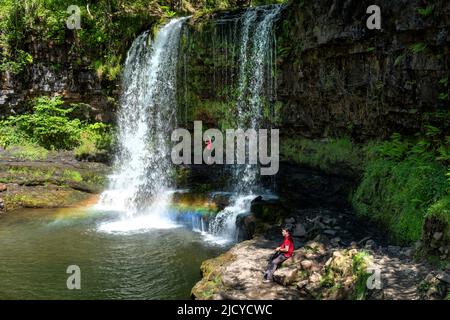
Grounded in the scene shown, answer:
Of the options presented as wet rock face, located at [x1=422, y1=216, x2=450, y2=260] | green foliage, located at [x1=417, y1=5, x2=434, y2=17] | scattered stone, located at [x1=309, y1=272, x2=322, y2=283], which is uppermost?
green foliage, located at [x1=417, y1=5, x2=434, y2=17]

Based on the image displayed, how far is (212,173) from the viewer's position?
745 inches

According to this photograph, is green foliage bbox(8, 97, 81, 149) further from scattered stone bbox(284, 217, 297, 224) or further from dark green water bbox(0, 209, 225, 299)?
scattered stone bbox(284, 217, 297, 224)

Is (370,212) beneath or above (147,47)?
beneath

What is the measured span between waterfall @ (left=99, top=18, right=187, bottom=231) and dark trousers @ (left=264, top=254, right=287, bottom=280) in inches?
360

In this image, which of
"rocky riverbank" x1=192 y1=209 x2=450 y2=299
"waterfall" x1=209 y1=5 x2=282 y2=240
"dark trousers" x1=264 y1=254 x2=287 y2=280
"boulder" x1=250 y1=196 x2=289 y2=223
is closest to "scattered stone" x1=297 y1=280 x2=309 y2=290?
"rocky riverbank" x1=192 y1=209 x2=450 y2=299

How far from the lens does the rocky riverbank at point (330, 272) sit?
799cm

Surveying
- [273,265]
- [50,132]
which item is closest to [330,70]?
[273,265]

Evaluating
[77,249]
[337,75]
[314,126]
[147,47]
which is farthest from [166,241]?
[147,47]

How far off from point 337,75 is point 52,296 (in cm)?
1178

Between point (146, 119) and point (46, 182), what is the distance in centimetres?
572

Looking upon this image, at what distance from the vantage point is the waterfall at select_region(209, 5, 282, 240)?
17200 mm

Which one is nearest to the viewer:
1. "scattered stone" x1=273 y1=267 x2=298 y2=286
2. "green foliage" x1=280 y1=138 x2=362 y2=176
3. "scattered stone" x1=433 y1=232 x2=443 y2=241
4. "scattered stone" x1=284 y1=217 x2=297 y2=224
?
"scattered stone" x1=433 y1=232 x2=443 y2=241

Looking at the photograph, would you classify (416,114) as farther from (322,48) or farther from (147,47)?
(147,47)

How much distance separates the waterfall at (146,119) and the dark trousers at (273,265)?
9.14 meters
